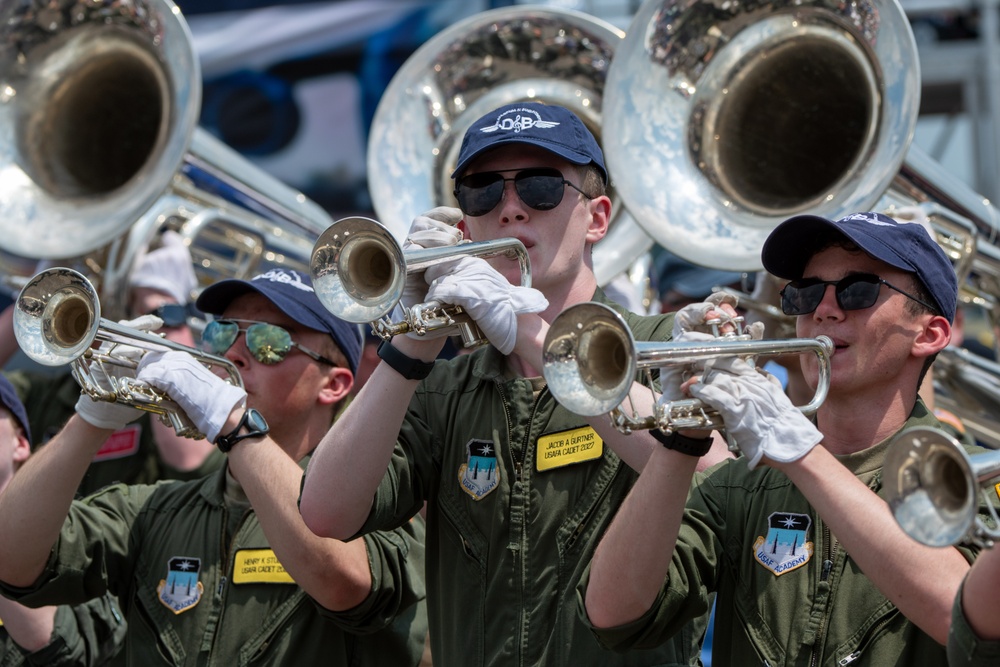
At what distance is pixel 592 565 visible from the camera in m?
3.15

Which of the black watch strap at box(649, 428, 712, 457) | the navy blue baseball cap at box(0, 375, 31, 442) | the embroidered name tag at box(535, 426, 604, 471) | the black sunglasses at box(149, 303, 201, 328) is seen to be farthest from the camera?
the black sunglasses at box(149, 303, 201, 328)

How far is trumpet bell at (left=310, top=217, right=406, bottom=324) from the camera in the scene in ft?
10.7

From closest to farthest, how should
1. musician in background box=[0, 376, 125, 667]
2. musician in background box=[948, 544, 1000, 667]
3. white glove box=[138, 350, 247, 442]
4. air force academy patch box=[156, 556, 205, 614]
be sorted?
musician in background box=[948, 544, 1000, 667]
white glove box=[138, 350, 247, 442]
air force academy patch box=[156, 556, 205, 614]
musician in background box=[0, 376, 125, 667]

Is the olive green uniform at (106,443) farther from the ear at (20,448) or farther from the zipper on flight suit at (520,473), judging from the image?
the zipper on flight suit at (520,473)

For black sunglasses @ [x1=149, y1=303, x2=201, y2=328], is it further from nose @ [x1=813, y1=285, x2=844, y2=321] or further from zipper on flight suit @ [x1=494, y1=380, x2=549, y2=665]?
nose @ [x1=813, y1=285, x2=844, y2=321]

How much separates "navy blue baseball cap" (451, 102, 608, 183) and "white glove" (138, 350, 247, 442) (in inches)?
32.0

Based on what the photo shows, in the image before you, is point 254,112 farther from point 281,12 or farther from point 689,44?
point 689,44

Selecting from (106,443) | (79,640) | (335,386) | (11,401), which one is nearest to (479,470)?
(335,386)

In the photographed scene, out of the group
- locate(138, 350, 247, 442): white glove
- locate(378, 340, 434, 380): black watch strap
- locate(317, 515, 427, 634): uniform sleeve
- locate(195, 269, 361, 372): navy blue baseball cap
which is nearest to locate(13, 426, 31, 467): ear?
locate(195, 269, 361, 372): navy blue baseball cap

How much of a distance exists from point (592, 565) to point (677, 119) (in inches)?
84.0

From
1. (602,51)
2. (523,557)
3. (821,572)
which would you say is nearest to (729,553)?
(821,572)

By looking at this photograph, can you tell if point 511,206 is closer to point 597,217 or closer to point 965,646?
point 597,217

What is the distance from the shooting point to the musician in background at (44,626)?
4609 mm

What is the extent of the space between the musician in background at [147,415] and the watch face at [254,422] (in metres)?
1.52
